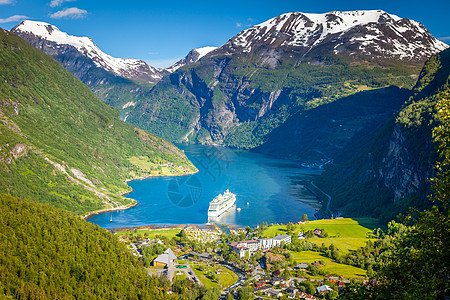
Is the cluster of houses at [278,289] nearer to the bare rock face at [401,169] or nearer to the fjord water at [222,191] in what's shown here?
the fjord water at [222,191]

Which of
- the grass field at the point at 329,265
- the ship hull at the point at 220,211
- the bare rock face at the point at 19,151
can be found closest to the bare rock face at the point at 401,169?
the grass field at the point at 329,265

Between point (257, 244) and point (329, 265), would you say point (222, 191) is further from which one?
point (329, 265)

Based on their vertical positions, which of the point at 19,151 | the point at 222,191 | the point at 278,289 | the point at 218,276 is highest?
the point at 19,151

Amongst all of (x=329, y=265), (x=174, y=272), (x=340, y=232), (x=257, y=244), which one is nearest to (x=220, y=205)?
(x=257, y=244)

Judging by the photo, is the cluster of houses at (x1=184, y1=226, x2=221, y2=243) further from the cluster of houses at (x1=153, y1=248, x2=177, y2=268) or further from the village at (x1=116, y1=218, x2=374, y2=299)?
the cluster of houses at (x1=153, y1=248, x2=177, y2=268)

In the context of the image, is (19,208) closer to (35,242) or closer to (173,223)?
(35,242)

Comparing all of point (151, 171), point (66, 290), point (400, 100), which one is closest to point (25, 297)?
point (66, 290)

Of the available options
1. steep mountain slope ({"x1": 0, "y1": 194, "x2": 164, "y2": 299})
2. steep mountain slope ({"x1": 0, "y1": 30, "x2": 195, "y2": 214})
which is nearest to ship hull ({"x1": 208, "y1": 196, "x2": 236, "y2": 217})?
steep mountain slope ({"x1": 0, "y1": 30, "x2": 195, "y2": 214})
